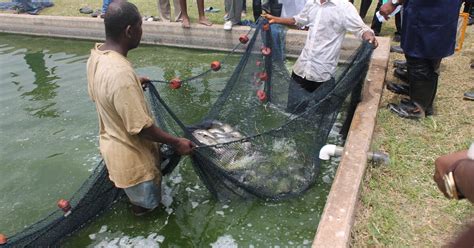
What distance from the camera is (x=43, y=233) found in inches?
115

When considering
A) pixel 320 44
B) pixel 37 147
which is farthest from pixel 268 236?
pixel 37 147

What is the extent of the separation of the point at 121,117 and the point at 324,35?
8.15 ft

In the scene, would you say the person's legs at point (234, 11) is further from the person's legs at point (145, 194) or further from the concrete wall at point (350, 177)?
the person's legs at point (145, 194)

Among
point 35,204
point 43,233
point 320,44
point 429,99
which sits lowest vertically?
point 35,204

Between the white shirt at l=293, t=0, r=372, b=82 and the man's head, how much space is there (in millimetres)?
2162

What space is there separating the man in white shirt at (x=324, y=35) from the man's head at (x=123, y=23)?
217 centimetres

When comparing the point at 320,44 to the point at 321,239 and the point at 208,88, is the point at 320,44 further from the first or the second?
the point at 321,239

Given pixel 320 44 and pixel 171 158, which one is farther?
pixel 320 44

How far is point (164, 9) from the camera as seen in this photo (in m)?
8.27

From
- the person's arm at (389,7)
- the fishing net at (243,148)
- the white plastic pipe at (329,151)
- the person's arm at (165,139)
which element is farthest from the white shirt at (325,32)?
the person's arm at (165,139)

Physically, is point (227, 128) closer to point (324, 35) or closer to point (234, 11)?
point (324, 35)

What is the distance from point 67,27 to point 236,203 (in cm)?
746

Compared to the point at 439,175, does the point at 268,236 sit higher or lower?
lower

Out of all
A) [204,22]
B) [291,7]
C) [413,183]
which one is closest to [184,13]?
[204,22]
